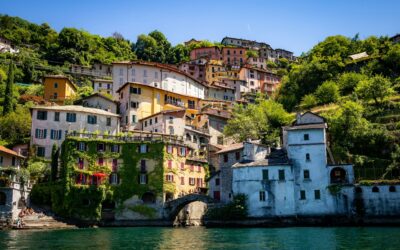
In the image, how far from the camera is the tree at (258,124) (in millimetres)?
69188

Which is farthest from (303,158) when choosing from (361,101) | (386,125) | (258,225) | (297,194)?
(361,101)

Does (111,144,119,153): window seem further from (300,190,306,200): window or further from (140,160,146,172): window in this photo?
(300,190,306,200): window

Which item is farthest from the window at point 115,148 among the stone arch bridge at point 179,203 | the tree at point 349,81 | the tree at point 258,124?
the tree at point 349,81

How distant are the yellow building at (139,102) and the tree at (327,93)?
24686 millimetres

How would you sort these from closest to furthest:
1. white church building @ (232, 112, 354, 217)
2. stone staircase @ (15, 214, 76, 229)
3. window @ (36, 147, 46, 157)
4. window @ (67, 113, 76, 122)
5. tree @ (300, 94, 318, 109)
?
stone staircase @ (15, 214, 76, 229) < white church building @ (232, 112, 354, 217) < window @ (36, 147, 46, 157) < window @ (67, 113, 76, 122) < tree @ (300, 94, 318, 109)

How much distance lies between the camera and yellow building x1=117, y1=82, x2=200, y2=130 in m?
72.7

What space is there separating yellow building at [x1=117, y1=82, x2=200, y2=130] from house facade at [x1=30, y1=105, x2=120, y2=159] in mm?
7782

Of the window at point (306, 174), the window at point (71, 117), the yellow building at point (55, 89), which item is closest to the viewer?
the window at point (306, 174)

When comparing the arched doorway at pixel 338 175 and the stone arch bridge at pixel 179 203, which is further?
the stone arch bridge at pixel 179 203

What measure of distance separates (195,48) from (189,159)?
82574 millimetres

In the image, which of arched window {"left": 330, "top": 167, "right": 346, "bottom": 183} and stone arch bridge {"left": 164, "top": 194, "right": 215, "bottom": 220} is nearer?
arched window {"left": 330, "top": 167, "right": 346, "bottom": 183}

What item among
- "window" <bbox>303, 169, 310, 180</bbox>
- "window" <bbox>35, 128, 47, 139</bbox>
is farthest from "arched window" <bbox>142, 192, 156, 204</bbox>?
"window" <bbox>303, 169, 310, 180</bbox>

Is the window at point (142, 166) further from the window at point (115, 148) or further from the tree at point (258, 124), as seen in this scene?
the tree at point (258, 124)

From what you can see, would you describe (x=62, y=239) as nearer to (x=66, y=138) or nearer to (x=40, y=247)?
(x=40, y=247)
